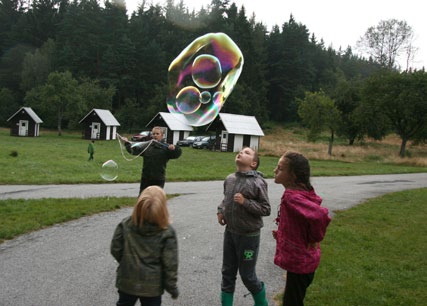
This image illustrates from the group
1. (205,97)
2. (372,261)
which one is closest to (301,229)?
(372,261)

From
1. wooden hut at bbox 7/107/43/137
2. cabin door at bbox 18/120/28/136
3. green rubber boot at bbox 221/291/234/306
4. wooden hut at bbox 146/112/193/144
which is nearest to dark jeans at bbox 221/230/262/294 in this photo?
green rubber boot at bbox 221/291/234/306

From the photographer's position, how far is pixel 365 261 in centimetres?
712

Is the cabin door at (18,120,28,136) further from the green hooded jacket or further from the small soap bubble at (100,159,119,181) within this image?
the green hooded jacket

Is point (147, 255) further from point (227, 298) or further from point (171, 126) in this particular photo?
point (171, 126)

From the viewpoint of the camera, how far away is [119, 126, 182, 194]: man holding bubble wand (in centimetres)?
753

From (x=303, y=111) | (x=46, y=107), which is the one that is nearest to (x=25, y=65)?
(x=46, y=107)

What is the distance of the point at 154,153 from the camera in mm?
7602

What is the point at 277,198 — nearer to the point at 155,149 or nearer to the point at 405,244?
the point at 405,244

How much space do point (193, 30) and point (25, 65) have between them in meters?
32.1

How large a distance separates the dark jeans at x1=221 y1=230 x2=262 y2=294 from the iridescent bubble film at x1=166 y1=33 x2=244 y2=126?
6370 millimetres

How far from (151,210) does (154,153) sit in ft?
13.4

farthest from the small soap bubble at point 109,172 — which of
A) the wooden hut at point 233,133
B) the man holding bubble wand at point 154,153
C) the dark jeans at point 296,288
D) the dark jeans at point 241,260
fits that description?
the wooden hut at point 233,133

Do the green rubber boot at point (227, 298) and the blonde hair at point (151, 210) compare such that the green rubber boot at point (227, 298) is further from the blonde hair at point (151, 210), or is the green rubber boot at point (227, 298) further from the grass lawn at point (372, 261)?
the blonde hair at point (151, 210)

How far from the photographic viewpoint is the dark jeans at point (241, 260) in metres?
4.58
